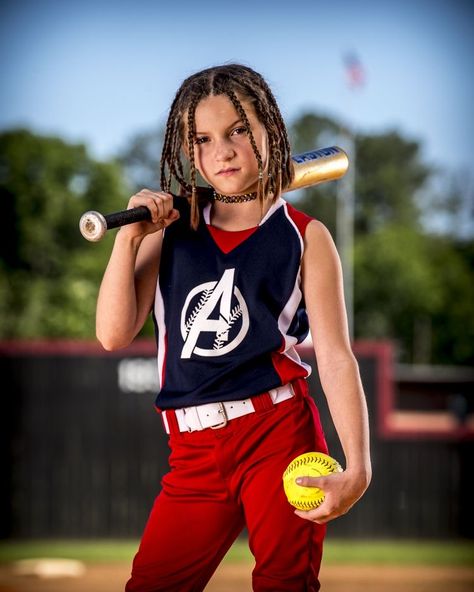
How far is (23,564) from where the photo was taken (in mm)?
10008

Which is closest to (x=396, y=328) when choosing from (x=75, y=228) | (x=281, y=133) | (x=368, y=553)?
(x=75, y=228)

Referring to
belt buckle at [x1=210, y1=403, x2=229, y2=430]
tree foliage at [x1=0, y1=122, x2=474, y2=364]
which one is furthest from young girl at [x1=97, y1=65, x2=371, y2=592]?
tree foliage at [x1=0, y1=122, x2=474, y2=364]

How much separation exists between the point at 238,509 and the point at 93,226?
73cm

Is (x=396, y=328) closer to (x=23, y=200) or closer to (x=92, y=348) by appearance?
(x=23, y=200)

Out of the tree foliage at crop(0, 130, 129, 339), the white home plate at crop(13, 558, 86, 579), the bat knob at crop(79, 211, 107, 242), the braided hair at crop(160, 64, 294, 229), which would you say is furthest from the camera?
the tree foliage at crop(0, 130, 129, 339)

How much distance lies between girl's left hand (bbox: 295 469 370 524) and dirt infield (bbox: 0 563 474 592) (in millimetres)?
7068

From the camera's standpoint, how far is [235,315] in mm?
2381

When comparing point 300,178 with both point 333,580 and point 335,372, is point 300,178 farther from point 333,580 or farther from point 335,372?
point 333,580

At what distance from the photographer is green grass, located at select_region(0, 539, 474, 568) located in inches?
414

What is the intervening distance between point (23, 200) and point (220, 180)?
1322 inches

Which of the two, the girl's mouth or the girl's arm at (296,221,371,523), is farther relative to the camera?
the girl's mouth

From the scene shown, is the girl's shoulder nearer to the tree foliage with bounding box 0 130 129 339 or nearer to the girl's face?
the girl's face

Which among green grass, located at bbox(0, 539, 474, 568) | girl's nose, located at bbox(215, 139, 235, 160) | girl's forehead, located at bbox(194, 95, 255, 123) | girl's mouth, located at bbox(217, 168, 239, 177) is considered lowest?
green grass, located at bbox(0, 539, 474, 568)

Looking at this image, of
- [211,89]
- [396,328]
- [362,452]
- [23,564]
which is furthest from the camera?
[396,328]
